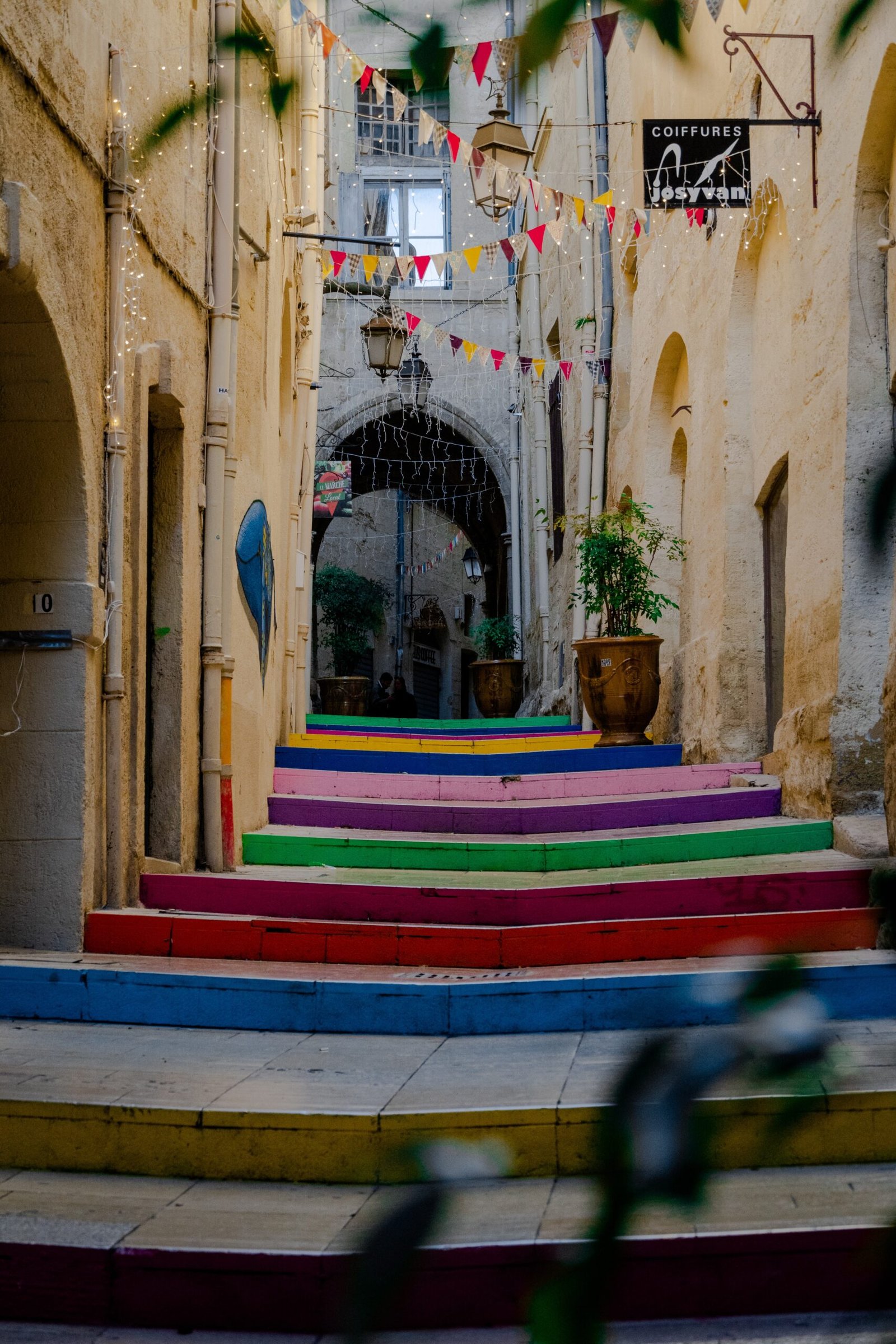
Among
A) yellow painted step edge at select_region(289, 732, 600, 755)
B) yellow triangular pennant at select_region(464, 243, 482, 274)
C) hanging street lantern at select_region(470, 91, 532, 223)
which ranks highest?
hanging street lantern at select_region(470, 91, 532, 223)

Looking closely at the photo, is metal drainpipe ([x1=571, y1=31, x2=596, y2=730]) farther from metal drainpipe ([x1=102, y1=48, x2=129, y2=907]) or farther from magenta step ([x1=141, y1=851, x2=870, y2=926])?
metal drainpipe ([x1=102, y1=48, x2=129, y2=907])

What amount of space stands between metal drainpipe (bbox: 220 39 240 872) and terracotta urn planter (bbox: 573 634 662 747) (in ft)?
12.4

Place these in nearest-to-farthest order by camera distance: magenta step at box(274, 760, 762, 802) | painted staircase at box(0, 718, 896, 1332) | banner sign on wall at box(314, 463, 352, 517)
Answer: painted staircase at box(0, 718, 896, 1332), magenta step at box(274, 760, 762, 802), banner sign on wall at box(314, 463, 352, 517)

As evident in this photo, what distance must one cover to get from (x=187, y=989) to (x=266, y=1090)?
1.06 meters

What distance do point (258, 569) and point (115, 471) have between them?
97.9 inches

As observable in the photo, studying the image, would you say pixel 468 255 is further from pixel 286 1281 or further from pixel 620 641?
pixel 286 1281

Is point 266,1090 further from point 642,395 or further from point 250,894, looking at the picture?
point 642,395

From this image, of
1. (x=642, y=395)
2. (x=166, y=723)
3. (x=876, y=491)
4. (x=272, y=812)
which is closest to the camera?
(x=876, y=491)

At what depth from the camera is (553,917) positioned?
595cm

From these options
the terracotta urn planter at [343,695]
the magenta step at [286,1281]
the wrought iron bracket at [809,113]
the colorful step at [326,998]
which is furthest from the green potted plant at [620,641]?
the terracotta urn planter at [343,695]

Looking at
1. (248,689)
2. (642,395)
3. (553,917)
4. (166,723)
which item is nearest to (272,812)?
(248,689)

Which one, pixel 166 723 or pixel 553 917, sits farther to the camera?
pixel 166 723

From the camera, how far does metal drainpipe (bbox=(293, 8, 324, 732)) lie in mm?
10820

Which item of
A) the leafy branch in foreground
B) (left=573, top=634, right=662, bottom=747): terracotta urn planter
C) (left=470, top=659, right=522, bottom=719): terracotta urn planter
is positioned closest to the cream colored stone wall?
(left=573, top=634, right=662, bottom=747): terracotta urn planter
